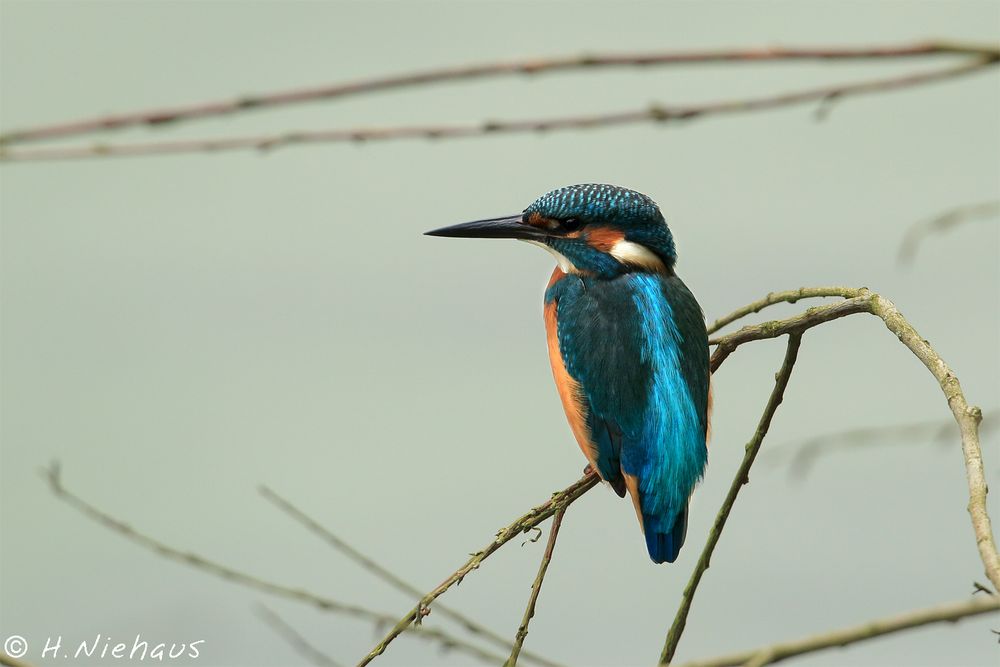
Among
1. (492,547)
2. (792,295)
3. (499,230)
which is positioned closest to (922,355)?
(792,295)

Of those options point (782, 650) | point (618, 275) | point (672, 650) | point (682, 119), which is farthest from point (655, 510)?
point (682, 119)

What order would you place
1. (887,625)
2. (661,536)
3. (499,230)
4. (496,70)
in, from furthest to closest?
(499,230) < (661,536) < (887,625) < (496,70)

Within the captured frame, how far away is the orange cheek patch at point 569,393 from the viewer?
1.83 m

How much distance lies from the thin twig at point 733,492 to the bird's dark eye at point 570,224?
546mm

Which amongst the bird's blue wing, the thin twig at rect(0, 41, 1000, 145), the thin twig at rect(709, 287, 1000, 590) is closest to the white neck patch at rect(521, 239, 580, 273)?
the bird's blue wing

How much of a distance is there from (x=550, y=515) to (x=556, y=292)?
0.54 metres

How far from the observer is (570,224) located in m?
1.94

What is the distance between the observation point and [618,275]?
6.20 feet

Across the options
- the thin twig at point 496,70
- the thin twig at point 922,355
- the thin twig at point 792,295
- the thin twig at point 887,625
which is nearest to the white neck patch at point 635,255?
the thin twig at point 922,355

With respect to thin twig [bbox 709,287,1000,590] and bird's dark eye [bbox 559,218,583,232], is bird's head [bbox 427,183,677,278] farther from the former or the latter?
thin twig [bbox 709,287,1000,590]

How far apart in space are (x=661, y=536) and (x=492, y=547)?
53 cm

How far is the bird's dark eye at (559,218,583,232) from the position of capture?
1933mm

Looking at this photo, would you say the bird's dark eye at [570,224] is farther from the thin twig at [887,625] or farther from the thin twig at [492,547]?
the thin twig at [887,625]

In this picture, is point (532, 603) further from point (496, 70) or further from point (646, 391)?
point (496, 70)
